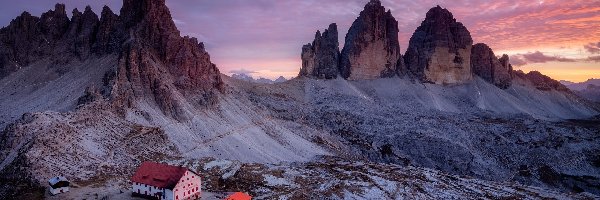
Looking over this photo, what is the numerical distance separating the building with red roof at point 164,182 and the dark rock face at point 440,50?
146084mm

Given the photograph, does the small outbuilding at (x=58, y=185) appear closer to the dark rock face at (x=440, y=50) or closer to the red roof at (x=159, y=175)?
the red roof at (x=159, y=175)

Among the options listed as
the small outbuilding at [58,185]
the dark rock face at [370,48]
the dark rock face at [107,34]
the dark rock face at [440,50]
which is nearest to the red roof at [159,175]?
the small outbuilding at [58,185]

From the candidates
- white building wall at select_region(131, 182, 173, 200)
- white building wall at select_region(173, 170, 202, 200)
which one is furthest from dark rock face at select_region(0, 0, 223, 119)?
white building wall at select_region(173, 170, 202, 200)

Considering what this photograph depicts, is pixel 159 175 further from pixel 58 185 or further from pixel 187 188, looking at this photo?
pixel 58 185

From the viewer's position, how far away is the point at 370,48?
174250 millimetres

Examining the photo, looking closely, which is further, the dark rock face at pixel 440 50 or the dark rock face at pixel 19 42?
the dark rock face at pixel 440 50

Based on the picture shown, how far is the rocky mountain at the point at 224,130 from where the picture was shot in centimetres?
6275

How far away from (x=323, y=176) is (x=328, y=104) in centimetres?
7057

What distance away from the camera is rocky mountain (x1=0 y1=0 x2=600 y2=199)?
62750mm

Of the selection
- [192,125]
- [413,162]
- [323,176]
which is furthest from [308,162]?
[413,162]

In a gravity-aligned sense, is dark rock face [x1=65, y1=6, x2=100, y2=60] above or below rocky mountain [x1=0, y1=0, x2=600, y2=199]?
above

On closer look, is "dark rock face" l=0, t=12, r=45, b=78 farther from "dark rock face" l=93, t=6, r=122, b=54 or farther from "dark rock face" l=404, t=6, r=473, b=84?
"dark rock face" l=404, t=6, r=473, b=84

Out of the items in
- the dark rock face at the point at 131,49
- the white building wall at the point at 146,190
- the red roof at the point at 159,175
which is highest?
the dark rock face at the point at 131,49

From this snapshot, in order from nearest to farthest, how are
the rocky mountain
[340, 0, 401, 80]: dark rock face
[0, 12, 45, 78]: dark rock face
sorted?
the rocky mountain
[0, 12, 45, 78]: dark rock face
[340, 0, 401, 80]: dark rock face
